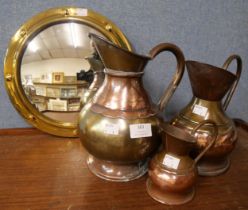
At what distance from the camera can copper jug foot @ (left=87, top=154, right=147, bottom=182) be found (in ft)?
2.08

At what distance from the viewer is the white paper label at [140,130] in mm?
554

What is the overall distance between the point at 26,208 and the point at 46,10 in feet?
1.96

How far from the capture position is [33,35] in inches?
29.3

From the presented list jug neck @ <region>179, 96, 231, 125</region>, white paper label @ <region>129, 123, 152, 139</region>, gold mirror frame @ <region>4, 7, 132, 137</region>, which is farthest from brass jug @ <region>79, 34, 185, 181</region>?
gold mirror frame @ <region>4, 7, 132, 137</region>

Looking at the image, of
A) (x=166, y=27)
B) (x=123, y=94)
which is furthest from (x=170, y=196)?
(x=166, y=27)

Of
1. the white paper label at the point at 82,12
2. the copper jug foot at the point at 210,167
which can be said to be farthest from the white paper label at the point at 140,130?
the white paper label at the point at 82,12

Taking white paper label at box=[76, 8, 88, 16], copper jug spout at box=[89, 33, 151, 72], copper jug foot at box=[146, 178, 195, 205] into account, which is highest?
white paper label at box=[76, 8, 88, 16]

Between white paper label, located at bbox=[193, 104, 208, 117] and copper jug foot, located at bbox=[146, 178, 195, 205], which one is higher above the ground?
white paper label, located at bbox=[193, 104, 208, 117]

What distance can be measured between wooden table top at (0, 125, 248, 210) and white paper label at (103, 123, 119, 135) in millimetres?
165

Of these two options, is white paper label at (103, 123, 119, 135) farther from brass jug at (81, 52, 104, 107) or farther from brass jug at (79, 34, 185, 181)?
brass jug at (81, 52, 104, 107)

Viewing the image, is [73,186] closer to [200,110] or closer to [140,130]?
[140,130]

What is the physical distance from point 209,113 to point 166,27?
1.23ft

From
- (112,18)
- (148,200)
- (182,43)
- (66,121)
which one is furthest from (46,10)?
(148,200)

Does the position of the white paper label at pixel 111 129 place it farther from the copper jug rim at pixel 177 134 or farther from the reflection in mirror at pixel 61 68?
the reflection in mirror at pixel 61 68
